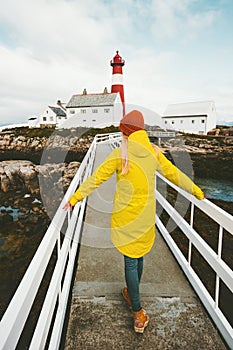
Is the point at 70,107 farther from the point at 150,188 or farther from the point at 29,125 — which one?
the point at 150,188

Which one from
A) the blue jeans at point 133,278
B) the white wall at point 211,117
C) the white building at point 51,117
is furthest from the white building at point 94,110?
the blue jeans at point 133,278

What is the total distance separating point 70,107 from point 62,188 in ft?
90.3

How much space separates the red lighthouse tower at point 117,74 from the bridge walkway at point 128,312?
32.6 metres

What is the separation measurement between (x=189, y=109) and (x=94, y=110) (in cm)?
1440

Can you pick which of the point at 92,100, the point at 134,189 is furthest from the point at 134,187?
the point at 92,100

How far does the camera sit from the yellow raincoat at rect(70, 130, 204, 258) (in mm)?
2014

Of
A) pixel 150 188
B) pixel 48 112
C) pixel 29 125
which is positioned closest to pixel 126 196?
pixel 150 188

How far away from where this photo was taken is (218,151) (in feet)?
94.7

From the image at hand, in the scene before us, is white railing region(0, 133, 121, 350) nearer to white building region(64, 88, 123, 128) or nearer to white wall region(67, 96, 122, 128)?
white building region(64, 88, 123, 128)

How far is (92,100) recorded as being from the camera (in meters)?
38.1

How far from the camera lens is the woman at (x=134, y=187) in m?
2.00

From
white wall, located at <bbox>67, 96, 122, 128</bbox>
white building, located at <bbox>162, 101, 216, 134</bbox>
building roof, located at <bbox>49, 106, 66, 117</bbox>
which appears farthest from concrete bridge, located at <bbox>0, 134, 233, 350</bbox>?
building roof, located at <bbox>49, 106, 66, 117</bbox>

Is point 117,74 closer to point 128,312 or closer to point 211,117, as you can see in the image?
point 211,117

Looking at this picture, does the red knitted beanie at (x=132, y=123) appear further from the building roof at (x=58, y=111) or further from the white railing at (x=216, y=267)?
the building roof at (x=58, y=111)
